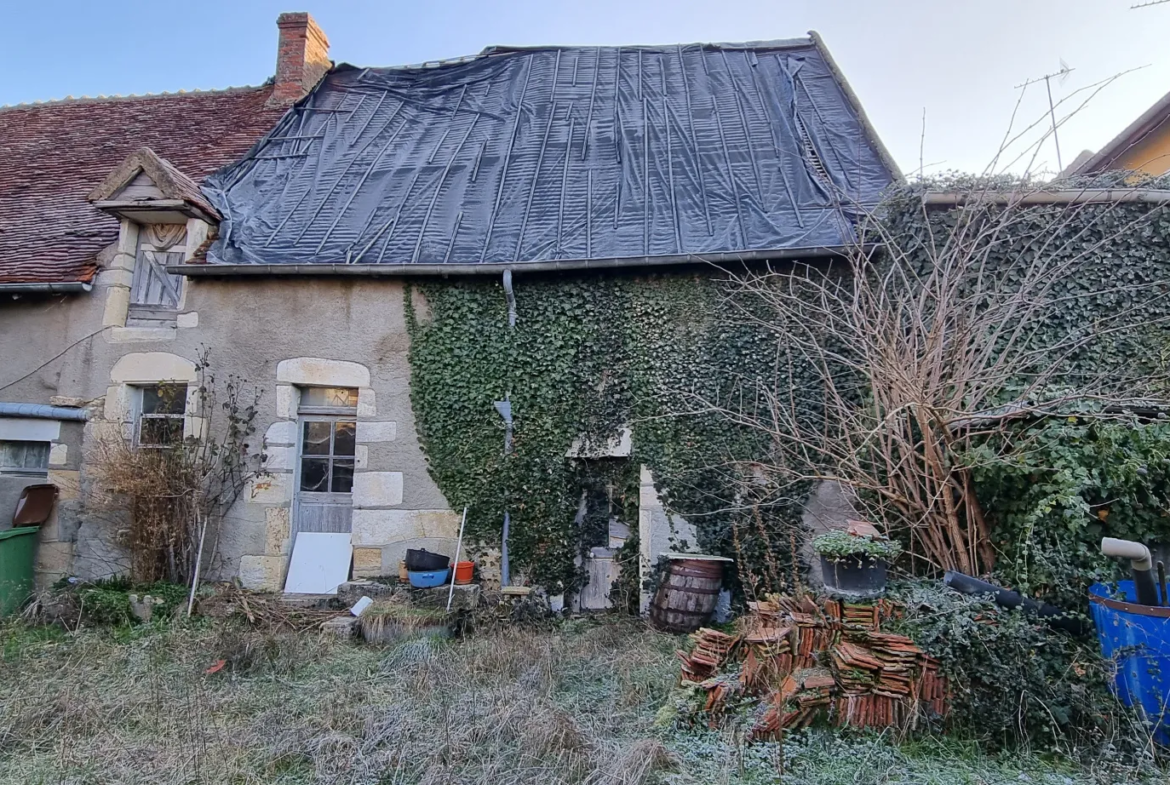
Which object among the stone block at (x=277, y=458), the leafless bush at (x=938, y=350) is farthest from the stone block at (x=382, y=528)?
the leafless bush at (x=938, y=350)

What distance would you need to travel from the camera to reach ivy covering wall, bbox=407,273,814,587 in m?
6.12

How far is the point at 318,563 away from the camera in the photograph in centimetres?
645

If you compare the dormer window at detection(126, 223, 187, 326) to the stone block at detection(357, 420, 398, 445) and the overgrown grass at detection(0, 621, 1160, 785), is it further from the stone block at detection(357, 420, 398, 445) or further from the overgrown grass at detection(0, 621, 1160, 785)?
the overgrown grass at detection(0, 621, 1160, 785)

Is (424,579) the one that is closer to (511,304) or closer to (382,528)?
(382,528)

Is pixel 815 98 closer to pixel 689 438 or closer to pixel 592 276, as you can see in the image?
pixel 592 276

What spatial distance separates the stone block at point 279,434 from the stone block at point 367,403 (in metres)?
0.70

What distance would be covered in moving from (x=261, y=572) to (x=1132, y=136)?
1069 centimetres

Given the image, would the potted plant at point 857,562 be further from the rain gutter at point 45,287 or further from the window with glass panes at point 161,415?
the rain gutter at point 45,287

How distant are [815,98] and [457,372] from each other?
18.4ft

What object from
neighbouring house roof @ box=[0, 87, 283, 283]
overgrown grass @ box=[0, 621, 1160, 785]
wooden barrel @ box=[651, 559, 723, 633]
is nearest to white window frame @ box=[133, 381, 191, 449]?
neighbouring house roof @ box=[0, 87, 283, 283]

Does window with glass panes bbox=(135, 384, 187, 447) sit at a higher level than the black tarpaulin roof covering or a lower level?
lower

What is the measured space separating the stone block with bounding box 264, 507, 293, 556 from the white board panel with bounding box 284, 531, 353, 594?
0.45ft

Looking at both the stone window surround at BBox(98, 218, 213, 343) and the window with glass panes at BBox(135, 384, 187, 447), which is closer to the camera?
the window with glass panes at BBox(135, 384, 187, 447)

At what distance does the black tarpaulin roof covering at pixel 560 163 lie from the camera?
6766 mm
